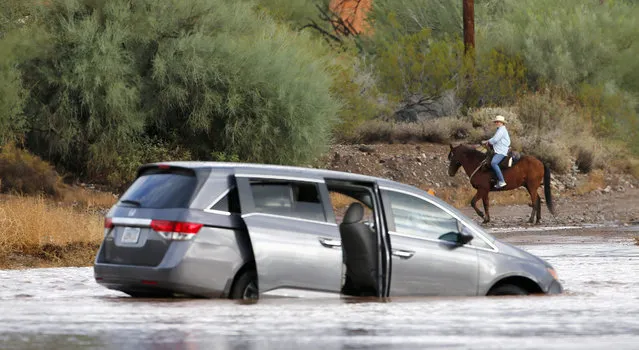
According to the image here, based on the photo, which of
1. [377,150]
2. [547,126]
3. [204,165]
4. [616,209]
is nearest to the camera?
[204,165]

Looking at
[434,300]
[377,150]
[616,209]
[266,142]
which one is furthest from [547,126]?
[434,300]

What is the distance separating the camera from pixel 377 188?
14320mm

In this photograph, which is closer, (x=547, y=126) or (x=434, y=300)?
(x=434, y=300)

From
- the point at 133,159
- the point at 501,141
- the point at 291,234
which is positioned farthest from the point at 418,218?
the point at 133,159

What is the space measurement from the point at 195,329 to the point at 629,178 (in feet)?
124

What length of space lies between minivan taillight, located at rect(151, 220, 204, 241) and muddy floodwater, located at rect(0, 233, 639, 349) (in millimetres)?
720

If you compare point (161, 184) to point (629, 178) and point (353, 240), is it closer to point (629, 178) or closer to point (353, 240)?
point (353, 240)

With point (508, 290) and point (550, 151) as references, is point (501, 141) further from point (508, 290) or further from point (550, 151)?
point (508, 290)

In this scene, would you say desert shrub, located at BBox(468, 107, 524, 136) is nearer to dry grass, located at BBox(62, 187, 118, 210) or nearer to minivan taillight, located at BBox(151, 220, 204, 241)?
dry grass, located at BBox(62, 187, 118, 210)

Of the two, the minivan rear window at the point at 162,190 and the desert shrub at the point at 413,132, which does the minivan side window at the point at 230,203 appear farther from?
the desert shrub at the point at 413,132

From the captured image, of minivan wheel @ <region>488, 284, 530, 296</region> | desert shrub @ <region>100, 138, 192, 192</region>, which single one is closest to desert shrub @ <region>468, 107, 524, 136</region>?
desert shrub @ <region>100, 138, 192, 192</region>

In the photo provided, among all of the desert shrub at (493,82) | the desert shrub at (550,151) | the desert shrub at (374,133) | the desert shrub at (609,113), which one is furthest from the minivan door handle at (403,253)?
the desert shrub at (493,82)

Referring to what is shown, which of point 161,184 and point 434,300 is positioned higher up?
point 161,184

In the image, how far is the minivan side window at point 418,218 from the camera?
14516mm
